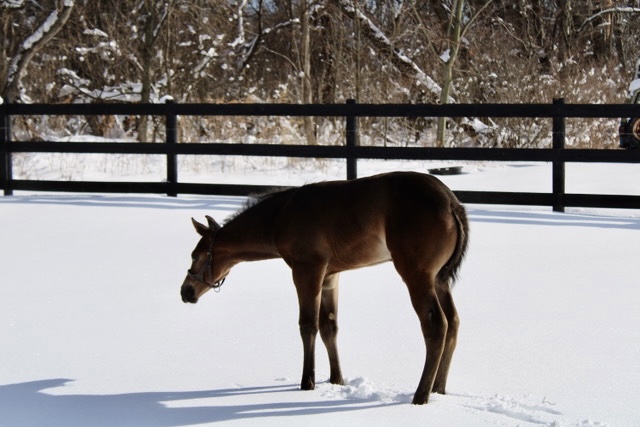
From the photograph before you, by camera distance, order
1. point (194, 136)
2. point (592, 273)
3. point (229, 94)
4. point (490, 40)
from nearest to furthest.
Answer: point (592, 273) → point (194, 136) → point (490, 40) → point (229, 94)

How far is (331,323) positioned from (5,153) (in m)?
8.99

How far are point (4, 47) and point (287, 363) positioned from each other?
1564 cm

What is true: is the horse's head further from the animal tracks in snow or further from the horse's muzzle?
the animal tracks in snow

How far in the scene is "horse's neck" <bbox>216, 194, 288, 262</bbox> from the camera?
4422 millimetres

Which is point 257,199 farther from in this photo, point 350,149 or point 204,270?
point 350,149

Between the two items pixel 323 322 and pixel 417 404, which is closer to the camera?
pixel 417 404

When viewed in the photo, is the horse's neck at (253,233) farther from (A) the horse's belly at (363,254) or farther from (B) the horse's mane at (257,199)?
(A) the horse's belly at (363,254)

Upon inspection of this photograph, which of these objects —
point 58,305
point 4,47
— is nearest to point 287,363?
point 58,305

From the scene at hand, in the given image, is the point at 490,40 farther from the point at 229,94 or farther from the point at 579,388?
the point at 579,388

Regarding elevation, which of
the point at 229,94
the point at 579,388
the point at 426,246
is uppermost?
the point at 229,94

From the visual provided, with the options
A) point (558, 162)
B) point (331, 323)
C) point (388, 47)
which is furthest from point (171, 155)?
point (388, 47)

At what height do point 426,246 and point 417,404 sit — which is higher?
point 426,246

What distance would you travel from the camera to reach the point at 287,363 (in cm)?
465

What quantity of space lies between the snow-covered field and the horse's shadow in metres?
0.01
